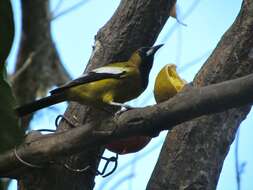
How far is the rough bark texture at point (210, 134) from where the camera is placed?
2.85m

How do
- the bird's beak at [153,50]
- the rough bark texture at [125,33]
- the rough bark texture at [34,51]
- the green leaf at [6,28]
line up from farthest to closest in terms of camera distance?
the rough bark texture at [34,51] < the bird's beak at [153,50] < the rough bark texture at [125,33] < the green leaf at [6,28]

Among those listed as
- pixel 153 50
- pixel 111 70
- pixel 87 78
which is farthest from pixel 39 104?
pixel 153 50

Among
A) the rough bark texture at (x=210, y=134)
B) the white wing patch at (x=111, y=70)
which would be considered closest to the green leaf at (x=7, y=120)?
the rough bark texture at (x=210, y=134)

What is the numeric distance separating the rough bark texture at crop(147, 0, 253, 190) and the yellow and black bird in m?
0.30

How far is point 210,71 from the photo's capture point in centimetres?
302

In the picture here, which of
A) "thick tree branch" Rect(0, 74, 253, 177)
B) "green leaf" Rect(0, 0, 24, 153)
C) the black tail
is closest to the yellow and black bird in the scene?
the black tail

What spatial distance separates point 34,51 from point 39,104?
9.23 feet

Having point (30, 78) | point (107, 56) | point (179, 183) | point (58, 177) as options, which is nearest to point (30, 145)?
point (58, 177)

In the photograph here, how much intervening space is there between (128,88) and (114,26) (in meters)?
0.35

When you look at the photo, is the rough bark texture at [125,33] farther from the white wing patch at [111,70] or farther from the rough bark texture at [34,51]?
the rough bark texture at [34,51]

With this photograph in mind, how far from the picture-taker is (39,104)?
293cm

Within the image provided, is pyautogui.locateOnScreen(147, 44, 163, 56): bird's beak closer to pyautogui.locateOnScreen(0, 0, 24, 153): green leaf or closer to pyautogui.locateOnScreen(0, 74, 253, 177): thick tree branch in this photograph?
pyautogui.locateOnScreen(0, 74, 253, 177): thick tree branch

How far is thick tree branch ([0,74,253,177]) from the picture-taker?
6.36 ft

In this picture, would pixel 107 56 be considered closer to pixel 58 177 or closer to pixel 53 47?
pixel 58 177
